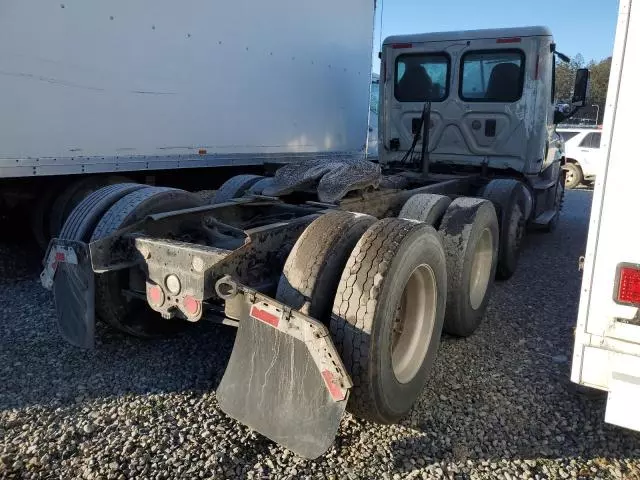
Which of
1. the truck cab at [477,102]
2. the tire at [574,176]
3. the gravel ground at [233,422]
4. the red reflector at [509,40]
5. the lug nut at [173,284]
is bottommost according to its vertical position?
the gravel ground at [233,422]

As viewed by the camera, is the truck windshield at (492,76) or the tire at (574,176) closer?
the truck windshield at (492,76)

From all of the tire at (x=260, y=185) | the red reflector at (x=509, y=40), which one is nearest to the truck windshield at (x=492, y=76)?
the red reflector at (x=509, y=40)

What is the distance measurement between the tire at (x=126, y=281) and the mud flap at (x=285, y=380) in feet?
3.72

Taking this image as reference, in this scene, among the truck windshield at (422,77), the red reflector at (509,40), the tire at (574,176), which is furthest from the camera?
the tire at (574,176)

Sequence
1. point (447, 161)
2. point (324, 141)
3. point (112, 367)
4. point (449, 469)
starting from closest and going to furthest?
point (449, 469), point (112, 367), point (447, 161), point (324, 141)

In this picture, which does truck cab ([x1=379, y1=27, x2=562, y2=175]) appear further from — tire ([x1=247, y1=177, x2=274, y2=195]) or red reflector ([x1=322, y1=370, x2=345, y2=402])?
red reflector ([x1=322, y1=370, x2=345, y2=402])

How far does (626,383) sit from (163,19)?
547 centimetres

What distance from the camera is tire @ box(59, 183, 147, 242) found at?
363 cm

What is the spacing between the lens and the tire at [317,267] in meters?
2.77

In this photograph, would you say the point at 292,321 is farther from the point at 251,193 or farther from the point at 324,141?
the point at 324,141

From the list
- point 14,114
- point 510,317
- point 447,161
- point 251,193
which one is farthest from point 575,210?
point 14,114

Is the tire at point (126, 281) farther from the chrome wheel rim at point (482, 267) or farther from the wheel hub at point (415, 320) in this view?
the chrome wheel rim at point (482, 267)

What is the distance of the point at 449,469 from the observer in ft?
8.77

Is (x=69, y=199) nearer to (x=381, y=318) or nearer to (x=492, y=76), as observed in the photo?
(x=381, y=318)
